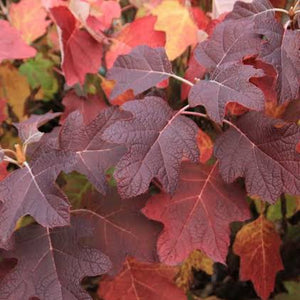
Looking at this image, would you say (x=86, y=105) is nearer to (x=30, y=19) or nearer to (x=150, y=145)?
(x=30, y=19)

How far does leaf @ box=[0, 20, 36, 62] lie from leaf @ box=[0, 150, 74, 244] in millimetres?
270

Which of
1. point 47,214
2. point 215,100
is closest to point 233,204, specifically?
point 215,100

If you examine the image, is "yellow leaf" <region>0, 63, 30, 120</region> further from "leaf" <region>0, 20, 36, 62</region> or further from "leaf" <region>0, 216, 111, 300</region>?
"leaf" <region>0, 216, 111, 300</region>

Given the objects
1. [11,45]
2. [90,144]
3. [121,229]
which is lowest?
[121,229]

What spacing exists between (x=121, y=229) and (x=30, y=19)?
0.56m

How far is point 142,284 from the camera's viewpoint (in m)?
0.85

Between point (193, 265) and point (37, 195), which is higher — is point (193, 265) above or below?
below

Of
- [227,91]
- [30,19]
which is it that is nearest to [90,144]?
[227,91]

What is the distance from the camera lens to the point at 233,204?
0.77 metres

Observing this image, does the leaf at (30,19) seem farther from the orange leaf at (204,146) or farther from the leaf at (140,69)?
the orange leaf at (204,146)

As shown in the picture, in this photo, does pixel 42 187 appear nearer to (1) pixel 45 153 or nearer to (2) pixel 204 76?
(1) pixel 45 153

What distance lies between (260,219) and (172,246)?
23 centimetres

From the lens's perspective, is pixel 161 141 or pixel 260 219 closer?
pixel 161 141

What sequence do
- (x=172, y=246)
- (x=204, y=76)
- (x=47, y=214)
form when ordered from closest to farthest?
(x=47, y=214) < (x=172, y=246) < (x=204, y=76)
